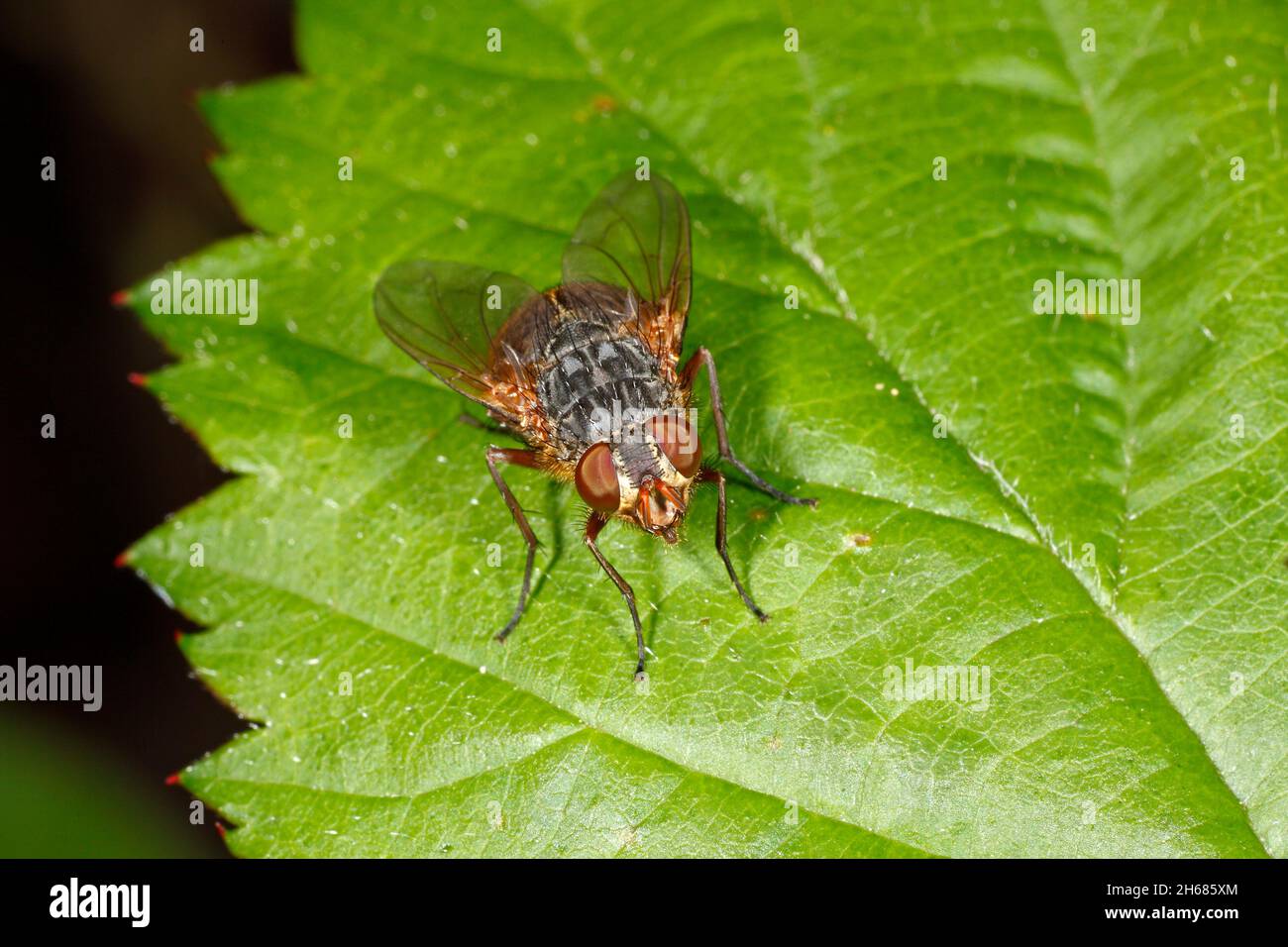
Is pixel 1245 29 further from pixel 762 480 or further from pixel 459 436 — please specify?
pixel 459 436

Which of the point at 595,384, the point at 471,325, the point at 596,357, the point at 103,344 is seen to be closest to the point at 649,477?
the point at 595,384

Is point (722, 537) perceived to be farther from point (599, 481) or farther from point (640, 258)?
point (640, 258)

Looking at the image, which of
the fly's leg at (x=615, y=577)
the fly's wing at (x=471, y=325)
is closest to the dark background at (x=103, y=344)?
the fly's wing at (x=471, y=325)

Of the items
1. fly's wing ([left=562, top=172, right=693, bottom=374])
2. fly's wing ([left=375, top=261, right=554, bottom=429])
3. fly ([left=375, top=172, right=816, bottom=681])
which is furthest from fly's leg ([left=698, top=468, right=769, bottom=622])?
fly's wing ([left=375, top=261, right=554, bottom=429])

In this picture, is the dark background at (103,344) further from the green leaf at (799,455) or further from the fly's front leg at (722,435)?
the fly's front leg at (722,435)

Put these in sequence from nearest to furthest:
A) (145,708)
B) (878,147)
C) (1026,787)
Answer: (1026,787)
(878,147)
(145,708)

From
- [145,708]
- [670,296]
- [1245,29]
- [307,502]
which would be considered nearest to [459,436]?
[307,502]

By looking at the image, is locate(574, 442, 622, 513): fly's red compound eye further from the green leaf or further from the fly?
the green leaf
